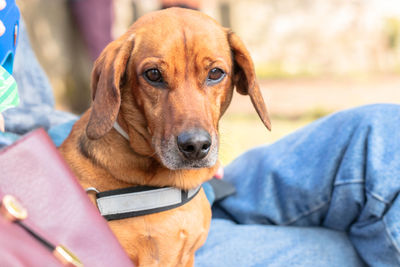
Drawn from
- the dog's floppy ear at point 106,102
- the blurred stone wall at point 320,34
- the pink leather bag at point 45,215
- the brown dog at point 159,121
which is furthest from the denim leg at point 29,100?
the blurred stone wall at point 320,34

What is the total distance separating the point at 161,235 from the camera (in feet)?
5.47

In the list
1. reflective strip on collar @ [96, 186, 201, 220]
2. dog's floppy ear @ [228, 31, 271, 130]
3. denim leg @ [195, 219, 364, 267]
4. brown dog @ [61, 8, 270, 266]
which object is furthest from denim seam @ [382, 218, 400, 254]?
reflective strip on collar @ [96, 186, 201, 220]

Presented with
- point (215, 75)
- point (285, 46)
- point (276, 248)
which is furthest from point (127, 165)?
point (285, 46)

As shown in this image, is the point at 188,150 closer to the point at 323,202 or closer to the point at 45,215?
the point at 45,215

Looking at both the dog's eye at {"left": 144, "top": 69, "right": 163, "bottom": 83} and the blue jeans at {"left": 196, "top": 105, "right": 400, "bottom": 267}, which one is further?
the blue jeans at {"left": 196, "top": 105, "right": 400, "bottom": 267}

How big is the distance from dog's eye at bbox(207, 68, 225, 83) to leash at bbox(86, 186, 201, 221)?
1.54 ft

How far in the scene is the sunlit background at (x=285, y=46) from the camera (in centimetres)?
612

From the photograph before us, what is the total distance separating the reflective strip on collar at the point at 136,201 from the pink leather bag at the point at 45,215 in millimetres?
432

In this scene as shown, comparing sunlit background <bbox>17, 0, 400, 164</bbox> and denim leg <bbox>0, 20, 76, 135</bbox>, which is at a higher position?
denim leg <bbox>0, 20, 76, 135</bbox>

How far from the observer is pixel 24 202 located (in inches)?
42.2

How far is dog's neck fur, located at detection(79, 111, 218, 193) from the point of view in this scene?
1712mm

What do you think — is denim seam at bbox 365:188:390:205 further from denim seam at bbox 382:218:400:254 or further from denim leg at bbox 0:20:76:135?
denim leg at bbox 0:20:76:135

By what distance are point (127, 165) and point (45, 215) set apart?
646mm

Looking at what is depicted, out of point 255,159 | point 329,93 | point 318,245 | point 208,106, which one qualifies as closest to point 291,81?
point 329,93
